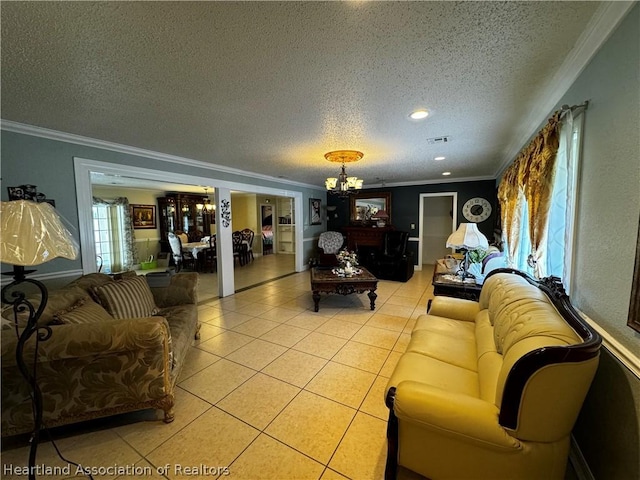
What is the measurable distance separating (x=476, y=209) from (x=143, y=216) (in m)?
8.80

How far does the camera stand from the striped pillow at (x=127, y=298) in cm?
206

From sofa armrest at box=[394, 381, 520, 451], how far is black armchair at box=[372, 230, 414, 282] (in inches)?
170

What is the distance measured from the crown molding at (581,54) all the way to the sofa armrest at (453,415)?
5.96 ft

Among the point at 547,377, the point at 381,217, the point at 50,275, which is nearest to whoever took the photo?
the point at 547,377

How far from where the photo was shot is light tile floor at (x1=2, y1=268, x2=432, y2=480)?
1394 mm

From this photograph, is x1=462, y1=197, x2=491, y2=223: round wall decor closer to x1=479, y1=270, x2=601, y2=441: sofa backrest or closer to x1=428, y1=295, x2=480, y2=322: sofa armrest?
x1=428, y1=295, x2=480, y2=322: sofa armrest

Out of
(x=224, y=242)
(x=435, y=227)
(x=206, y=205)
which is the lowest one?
(x=224, y=242)

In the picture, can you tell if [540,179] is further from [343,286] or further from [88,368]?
[88,368]

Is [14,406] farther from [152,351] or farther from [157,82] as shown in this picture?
[157,82]

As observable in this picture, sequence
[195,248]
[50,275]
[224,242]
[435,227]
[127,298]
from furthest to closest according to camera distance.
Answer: [435,227], [195,248], [224,242], [50,275], [127,298]

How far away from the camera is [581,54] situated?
4.52ft

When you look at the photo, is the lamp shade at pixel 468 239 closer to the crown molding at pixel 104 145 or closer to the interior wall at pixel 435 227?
the crown molding at pixel 104 145

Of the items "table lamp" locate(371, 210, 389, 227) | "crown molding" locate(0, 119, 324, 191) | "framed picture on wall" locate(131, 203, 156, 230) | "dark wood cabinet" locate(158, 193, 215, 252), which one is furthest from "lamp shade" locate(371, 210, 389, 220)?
"framed picture on wall" locate(131, 203, 156, 230)

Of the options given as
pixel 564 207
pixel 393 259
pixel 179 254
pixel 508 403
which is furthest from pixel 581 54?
pixel 179 254
